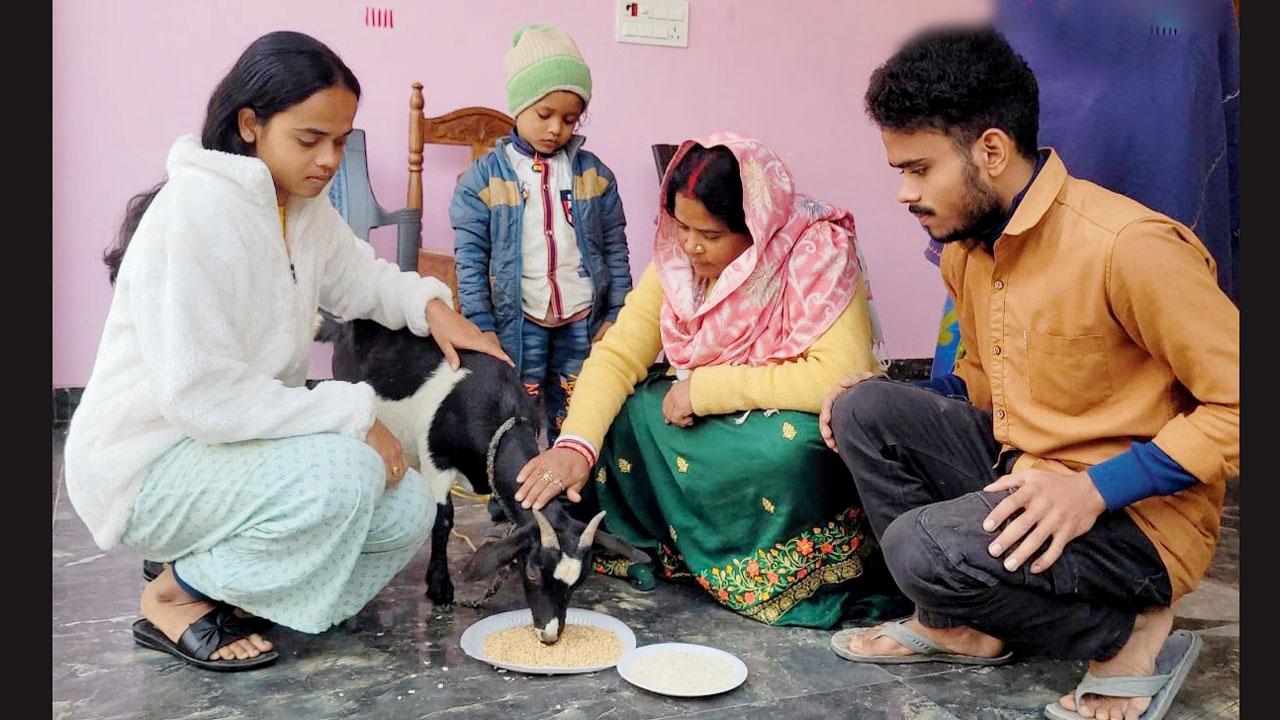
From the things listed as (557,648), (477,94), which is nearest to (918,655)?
(557,648)

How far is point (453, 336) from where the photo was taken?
8.67 ft

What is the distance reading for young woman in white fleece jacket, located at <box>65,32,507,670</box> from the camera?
203cm

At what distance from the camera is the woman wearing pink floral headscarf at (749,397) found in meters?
2.46

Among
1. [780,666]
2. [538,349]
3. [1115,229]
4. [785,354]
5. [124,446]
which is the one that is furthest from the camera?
[538,349]

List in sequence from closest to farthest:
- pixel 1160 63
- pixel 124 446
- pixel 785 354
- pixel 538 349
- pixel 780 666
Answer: pixel 124 446 → pixel 780 666 → pixel 785 354 → pixel 1160 63 → pixel 538 349

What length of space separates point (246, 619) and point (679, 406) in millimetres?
1056

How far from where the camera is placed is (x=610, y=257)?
355cm

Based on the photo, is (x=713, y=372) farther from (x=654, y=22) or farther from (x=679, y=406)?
(x=654, y=22)

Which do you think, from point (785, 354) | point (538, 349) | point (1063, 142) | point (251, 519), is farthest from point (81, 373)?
point (1063, 142)

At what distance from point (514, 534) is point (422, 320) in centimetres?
65

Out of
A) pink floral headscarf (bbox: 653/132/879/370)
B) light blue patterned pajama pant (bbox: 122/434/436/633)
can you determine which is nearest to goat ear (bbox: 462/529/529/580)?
light blue patterned pajama pant (bbox: 122/434/436/633)

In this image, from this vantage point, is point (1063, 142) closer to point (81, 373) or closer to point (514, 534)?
point (514, 534)

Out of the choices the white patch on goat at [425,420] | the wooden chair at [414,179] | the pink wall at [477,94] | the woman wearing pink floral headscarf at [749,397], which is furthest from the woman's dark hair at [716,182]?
the wooden chair at [414,179]

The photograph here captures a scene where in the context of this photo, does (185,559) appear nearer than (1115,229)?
No
